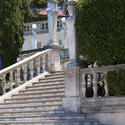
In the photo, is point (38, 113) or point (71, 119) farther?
point (38, 113)

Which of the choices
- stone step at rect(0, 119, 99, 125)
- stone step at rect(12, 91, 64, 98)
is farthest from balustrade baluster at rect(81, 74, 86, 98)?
stone step at rect(12, 91, 64, 98)

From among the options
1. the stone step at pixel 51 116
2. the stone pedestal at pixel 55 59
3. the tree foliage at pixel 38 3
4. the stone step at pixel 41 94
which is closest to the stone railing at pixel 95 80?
the stone step at pixel 51 116

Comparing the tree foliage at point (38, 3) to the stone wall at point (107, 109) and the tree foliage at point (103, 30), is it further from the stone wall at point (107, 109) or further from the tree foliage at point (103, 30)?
the stone wall at point (107, 109)

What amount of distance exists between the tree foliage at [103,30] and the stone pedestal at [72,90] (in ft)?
2.23

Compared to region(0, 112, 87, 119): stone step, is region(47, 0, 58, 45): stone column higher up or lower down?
higher up

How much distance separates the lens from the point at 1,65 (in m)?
15.5

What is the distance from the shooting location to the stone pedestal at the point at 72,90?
33.1 feet

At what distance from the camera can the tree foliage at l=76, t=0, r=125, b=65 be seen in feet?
29.9

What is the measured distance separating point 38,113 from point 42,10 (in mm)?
24798

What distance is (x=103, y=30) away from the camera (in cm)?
933

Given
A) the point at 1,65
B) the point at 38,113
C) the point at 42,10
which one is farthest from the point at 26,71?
the point at 42,10

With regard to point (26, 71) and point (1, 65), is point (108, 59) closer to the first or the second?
point (26, 71)

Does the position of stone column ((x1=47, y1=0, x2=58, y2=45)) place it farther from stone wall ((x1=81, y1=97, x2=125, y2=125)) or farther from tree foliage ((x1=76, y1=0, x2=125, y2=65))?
stone wall ((x1=81, y1=97, x2=125, y2=125))

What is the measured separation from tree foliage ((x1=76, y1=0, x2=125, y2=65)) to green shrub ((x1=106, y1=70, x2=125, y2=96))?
1.22 feet
